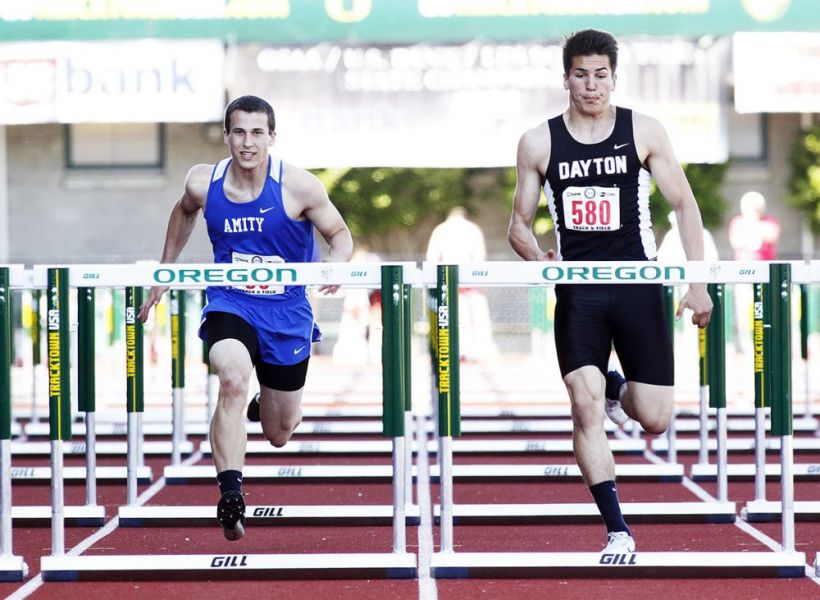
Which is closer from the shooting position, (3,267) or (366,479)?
(3,267)

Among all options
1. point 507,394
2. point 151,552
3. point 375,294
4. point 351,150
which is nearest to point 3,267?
point 151,552

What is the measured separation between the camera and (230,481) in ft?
20.2

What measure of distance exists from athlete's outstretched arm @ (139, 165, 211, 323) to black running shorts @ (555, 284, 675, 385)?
172 centimetres

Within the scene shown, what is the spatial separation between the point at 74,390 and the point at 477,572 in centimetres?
1210

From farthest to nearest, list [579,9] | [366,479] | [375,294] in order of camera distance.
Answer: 1. [579,9]
2. [375,294]
3. [366,479]

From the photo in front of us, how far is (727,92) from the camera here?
967 inches

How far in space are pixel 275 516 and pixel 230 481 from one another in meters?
1.34

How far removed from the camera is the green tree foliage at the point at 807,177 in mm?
26141

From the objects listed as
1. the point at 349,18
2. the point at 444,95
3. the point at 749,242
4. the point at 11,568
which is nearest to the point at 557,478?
the point at 11,568

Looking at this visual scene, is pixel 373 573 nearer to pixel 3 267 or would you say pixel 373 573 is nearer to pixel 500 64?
pixel 3 267

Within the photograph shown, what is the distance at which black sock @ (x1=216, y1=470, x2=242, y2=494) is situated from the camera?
6.14 meters

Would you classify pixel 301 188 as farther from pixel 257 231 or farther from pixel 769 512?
pixel 769 512

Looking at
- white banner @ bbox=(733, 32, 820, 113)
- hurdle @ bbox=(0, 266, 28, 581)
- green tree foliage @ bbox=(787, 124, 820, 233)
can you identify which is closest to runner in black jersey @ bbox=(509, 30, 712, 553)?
hurdle @ bbox=(0, 266, 28, 581)

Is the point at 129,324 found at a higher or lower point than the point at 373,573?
higher
